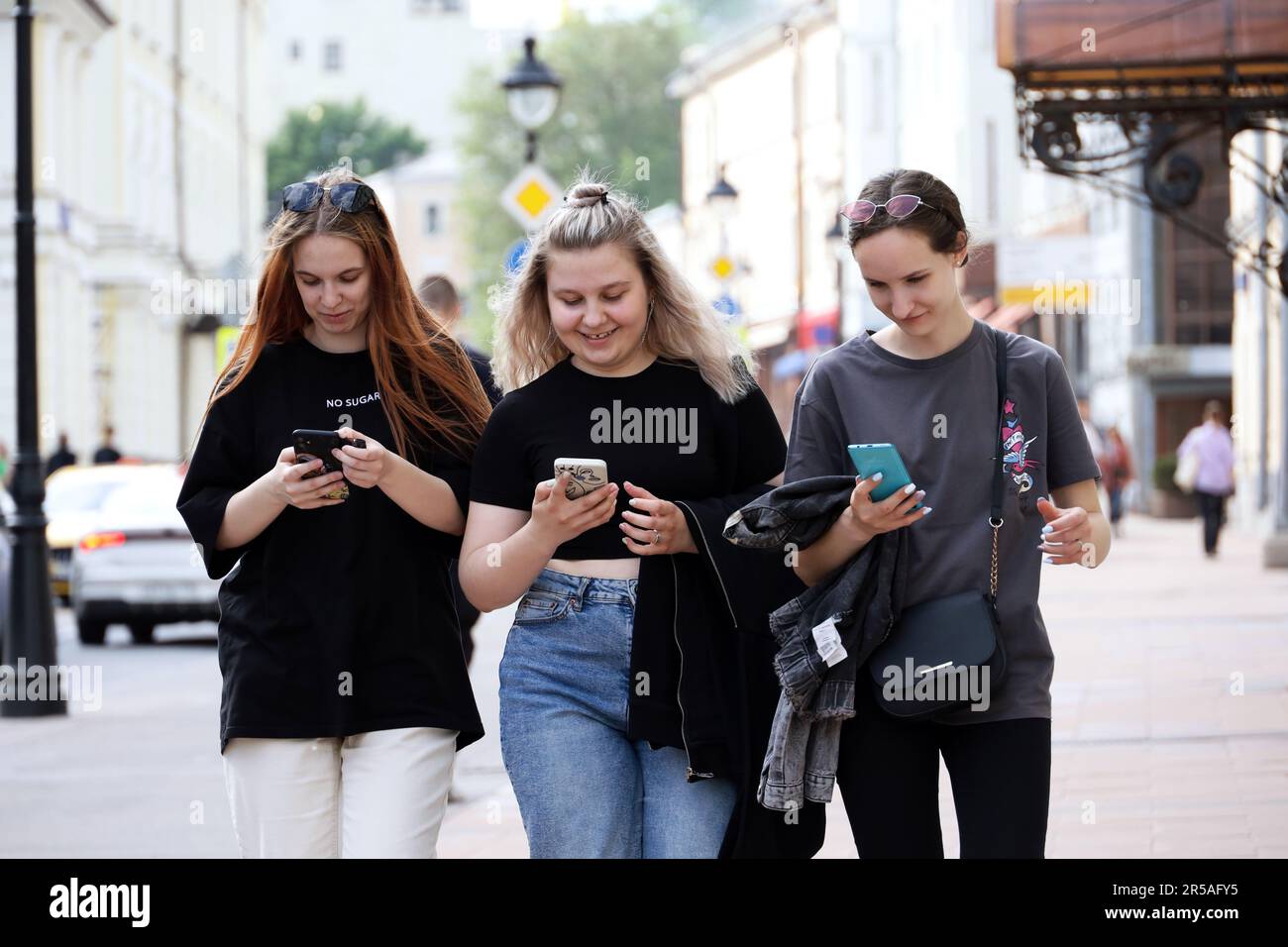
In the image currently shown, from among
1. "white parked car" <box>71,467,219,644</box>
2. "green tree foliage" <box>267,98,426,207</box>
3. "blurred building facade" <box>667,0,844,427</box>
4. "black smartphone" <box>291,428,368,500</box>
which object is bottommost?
"white parked car" <box>71,467,219,644</box>

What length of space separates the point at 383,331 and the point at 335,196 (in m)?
0.29

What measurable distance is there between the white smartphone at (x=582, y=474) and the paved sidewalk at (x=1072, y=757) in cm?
346

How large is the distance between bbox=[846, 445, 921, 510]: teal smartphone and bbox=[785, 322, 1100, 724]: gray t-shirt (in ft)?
0.54

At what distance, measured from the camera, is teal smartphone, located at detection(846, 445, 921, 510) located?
12.9 feet

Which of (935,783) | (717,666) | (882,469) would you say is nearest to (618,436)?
(717,666)

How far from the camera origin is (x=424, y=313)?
457cm

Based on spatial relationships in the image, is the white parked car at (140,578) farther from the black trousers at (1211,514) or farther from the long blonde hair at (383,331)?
the long blonde hair at (383,331)

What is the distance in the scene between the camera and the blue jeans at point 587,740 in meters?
4.21

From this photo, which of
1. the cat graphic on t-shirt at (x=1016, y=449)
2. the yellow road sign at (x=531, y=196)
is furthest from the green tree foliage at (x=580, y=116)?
the cat graphic on t-shirt at (x=1016, y=449)

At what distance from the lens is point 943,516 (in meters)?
4.11

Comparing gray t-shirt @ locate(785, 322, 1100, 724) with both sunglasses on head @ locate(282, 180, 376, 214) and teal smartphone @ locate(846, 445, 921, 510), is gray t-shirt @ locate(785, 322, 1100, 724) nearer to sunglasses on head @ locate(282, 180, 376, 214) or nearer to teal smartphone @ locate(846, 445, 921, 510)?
teal smartphone @ locate(846, 445, 921, 510)

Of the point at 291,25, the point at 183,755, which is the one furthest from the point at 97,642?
the point at 291,25

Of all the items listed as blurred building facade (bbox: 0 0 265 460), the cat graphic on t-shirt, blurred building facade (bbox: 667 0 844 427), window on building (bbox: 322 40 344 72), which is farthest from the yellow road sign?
window on building (bbox: 322 40 344 72)

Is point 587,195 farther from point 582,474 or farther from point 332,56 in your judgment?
point 332,56
